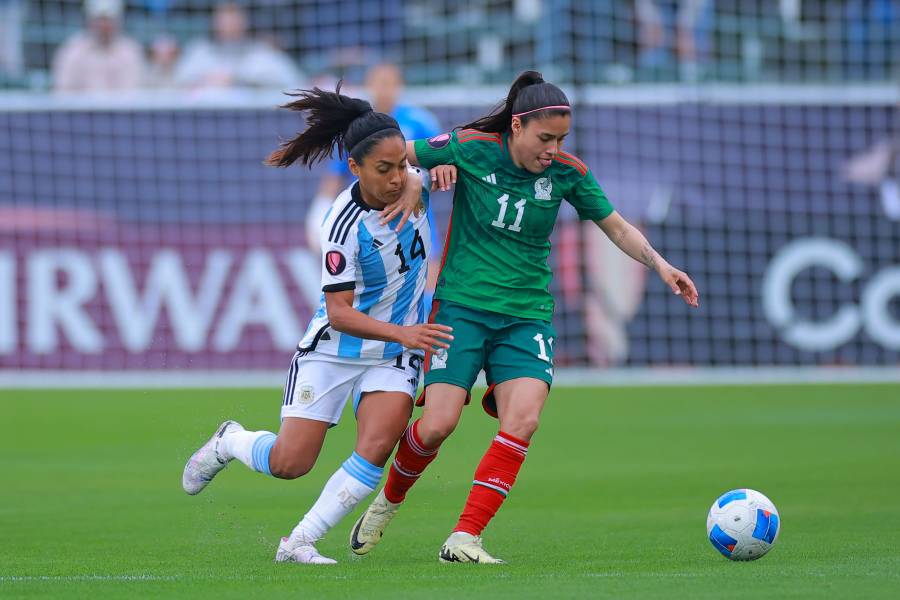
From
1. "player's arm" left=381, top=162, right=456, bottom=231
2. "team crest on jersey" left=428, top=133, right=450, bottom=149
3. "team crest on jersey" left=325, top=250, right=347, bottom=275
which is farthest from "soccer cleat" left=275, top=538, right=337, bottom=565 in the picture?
"team crest on jersey" left=428, top=133, right=450, bottom=149

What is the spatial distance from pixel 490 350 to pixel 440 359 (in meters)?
0.24

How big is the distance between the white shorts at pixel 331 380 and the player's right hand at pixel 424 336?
0.46m

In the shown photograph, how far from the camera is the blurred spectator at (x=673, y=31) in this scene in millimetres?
16844

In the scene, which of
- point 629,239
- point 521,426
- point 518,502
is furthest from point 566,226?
point 521,426

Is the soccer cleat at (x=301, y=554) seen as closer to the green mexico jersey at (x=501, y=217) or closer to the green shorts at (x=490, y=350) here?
the green shorts at (x=490, y=350)

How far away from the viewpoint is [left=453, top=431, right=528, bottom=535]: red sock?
6.32 m

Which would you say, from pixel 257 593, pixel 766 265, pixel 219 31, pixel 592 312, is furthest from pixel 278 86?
pixel 257 593

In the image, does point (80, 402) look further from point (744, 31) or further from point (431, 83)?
point (744, 31)

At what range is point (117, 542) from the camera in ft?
22.7

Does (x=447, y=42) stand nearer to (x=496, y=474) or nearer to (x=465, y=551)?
(x=496, y=474)

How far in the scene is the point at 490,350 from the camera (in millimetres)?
6715

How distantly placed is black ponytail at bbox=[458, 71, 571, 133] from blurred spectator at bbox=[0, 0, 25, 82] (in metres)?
11.4

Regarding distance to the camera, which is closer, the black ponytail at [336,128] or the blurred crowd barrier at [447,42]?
the black ponytail at [336,128]

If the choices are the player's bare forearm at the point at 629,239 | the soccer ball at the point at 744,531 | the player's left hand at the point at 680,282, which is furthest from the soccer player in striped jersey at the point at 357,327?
the soccer ball at the point at 744,531
